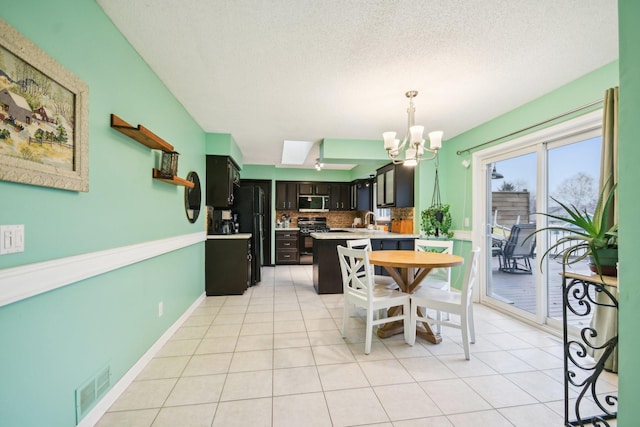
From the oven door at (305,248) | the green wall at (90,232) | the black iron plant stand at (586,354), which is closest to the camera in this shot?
the green wall at (90,232)

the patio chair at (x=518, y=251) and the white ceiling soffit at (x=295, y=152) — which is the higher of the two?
the white ceiling soffit at (x=295, y=152)

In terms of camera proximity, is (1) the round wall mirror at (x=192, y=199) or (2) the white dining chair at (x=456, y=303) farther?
(1) the round wall mirror at (x=192, y=199)

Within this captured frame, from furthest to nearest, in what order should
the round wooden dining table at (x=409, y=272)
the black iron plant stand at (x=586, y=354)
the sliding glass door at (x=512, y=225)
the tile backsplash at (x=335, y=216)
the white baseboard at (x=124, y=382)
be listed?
the tile backsplash at (x=335, y=216) → the sliding glass door at (x=512, y=225) → the round wooden dining table at (x=409, y=272) → the white baseboard at (x=124, y=382) → the black iron plant stand at (x=586, y=354)

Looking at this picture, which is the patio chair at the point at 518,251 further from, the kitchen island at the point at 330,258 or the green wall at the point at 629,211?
the green wall at the point at 629,211

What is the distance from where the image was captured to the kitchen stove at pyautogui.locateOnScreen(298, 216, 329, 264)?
669cm

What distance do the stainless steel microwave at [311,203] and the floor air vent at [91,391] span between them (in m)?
5.49

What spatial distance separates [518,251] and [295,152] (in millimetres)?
4151

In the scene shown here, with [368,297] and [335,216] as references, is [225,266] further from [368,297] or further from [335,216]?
[335,216]

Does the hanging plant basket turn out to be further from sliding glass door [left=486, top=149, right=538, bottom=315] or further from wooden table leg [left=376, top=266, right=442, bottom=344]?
wooden table leg [left=376, top=266, right=442, bottom=344]

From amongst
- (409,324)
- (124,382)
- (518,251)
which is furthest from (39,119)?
(518,251)

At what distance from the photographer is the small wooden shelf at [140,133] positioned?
5.66ft

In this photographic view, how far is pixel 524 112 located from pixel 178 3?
3.38m

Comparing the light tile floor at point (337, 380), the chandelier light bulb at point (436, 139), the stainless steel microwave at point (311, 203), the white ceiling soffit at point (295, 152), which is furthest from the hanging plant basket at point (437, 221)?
the stainless steel microwave at point (311, 203)

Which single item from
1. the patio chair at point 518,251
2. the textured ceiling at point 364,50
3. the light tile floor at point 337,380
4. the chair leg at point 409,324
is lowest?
the light tile floor at point 337,380
